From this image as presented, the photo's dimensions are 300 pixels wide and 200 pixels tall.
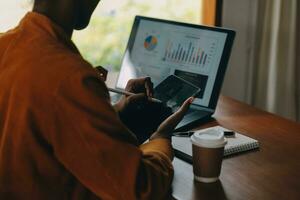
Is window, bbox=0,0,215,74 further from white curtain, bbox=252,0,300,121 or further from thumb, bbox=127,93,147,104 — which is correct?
thumb, bbox=127,93,147,104

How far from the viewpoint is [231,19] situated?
2604 mm

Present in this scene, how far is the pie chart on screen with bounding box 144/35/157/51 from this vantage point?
194 cm

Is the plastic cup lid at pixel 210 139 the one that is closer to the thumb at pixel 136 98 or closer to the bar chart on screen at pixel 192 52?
the thumb at pixel 136 98

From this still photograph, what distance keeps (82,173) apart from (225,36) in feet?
3.12

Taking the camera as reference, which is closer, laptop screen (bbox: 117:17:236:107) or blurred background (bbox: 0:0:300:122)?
laptop screen (bbox: 117:17:236:107)

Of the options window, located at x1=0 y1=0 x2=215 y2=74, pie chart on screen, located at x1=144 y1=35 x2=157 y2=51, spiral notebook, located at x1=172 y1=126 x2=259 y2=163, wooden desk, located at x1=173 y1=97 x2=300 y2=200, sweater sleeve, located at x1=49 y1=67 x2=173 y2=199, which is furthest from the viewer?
window, located at x1=0 y1=0 x2=215 y2=74

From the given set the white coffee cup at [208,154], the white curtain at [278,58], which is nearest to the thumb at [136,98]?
the white coffee cup at [208,154]

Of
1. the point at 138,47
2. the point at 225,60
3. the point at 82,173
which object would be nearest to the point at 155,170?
the point at 82,173

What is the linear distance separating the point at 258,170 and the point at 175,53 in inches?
26.9

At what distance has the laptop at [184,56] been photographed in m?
1.75

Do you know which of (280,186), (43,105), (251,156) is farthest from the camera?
(251,156)

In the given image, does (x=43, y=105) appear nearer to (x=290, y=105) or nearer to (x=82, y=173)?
(x=82, y=173)

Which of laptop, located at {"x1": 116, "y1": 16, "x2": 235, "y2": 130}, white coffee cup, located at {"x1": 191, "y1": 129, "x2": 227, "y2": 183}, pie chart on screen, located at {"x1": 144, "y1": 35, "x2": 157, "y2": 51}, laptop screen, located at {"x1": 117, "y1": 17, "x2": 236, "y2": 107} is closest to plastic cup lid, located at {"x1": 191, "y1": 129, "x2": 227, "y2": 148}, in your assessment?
white coffee cup, located at {"x1": 191, "y1": 129, "x2": 227, "y2": 183}

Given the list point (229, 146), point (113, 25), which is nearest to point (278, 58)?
point (113, 25)
